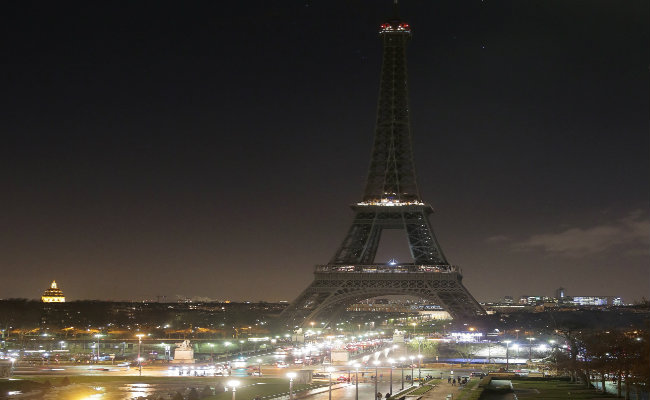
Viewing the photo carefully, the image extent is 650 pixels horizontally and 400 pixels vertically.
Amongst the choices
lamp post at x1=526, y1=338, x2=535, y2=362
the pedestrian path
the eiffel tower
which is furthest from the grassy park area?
the eiffel tower

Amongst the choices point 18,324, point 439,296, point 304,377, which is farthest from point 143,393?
point 18,324

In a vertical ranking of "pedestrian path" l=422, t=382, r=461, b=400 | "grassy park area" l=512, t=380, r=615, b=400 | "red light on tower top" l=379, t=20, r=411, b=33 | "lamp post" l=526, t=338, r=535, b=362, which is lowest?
"grassy park area" l=512, t=380, r=615, b=400

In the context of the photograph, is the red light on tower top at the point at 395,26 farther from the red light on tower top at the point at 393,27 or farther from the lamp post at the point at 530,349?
the lamp post at the point at 530,349

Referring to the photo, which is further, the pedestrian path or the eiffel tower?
the eiffel tower

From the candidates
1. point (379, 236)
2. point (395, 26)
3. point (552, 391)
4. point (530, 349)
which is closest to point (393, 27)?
point (395, 26)

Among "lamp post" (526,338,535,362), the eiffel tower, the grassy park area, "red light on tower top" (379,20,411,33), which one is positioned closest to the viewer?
the grassy park area

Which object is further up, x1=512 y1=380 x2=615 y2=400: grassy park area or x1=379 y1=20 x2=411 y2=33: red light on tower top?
x1=379 y1=20 x2=411 y2=33: red light on tower top

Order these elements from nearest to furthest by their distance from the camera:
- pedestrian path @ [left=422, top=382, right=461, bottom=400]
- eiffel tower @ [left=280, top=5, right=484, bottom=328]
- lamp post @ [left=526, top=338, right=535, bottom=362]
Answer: pedestrian path @ [left=422, top=382, right=461, bottom=400] → lamp post @ [left=526, top=338, right=535, bottom=362] → eiffel tower @ [left=280, top=5, right=484, bottom=328]

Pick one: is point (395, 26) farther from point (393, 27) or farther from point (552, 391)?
point (552, 391)

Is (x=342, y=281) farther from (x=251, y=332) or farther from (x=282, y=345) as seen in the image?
(x=251, y=332)

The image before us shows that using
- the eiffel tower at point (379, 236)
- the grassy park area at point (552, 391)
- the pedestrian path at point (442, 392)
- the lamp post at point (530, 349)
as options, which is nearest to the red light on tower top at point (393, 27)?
the eiffel tower at point (379, 236)

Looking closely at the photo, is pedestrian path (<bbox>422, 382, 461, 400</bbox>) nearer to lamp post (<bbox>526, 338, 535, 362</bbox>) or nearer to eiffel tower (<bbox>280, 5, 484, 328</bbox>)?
lamp post (<bbox>526, 338, 535, 362</bbox>)
